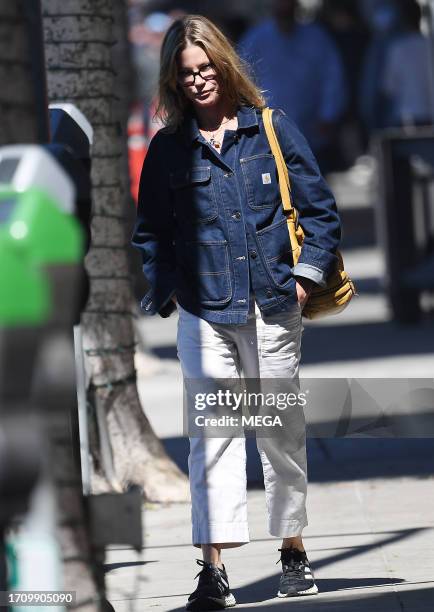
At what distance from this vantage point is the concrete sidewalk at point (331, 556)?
5.18m

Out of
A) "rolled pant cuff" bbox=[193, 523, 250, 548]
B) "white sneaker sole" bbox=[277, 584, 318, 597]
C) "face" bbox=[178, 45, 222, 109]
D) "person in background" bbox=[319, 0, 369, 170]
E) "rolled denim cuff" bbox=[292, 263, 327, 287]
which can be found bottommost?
"white sneaker sole" bbox=[277, 584, 318, 597]

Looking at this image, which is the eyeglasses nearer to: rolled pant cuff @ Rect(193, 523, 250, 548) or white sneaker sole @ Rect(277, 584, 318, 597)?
rolled pant cuff @ Rect(193, 523, 250, 548)

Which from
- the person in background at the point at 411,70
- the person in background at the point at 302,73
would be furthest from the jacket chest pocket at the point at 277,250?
the person in background at the point at 411,70

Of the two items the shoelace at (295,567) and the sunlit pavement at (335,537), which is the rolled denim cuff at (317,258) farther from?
the sunlit pavement at (335,537)

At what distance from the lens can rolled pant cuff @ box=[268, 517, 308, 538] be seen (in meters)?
5.16

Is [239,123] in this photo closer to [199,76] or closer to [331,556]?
[199,76]

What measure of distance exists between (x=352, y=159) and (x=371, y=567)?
20917 mm

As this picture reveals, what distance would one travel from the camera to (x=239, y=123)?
5.13m

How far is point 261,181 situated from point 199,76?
0.38 metres

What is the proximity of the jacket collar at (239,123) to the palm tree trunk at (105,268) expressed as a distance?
1.65m

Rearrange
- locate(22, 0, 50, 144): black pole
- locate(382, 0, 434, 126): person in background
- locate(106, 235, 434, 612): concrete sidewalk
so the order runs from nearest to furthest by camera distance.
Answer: locate(22, 0, 50, 144): black pole
locate(106, 235, 434, 612): concrete sidewalk
locate(382, 0, 434, 126): person in background

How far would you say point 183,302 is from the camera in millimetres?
5121

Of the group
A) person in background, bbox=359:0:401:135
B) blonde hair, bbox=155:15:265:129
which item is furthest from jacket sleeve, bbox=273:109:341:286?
person in background, bbox=359:0:401:135

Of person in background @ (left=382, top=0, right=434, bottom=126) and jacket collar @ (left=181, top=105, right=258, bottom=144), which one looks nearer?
jacket collar @ (left=181, top=105, right=258, bottom=144)
